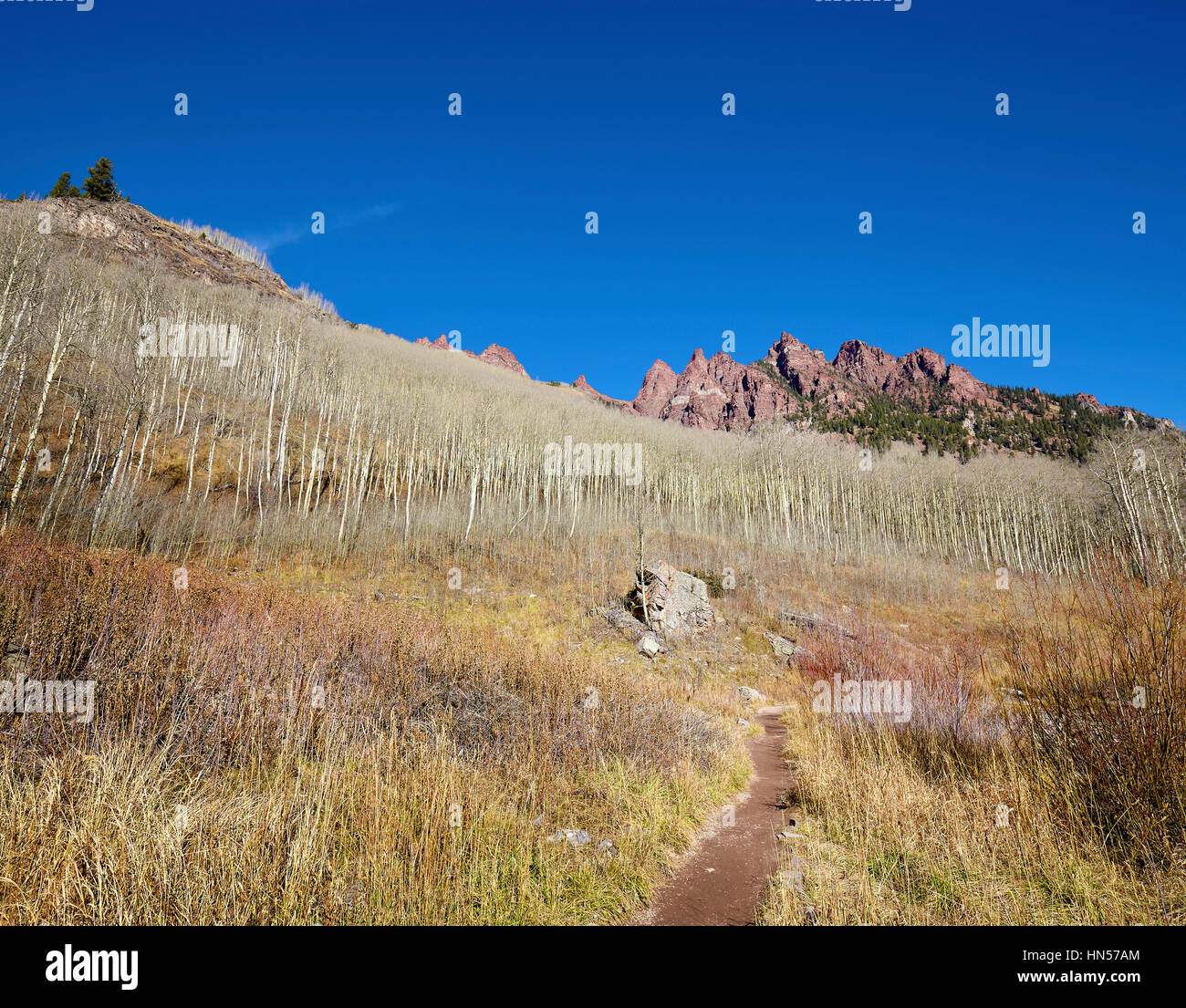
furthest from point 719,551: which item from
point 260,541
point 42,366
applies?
point 42,366

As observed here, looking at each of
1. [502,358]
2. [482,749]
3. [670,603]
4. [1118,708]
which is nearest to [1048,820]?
[1118,708]

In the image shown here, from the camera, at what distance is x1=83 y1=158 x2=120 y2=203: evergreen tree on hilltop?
194ft

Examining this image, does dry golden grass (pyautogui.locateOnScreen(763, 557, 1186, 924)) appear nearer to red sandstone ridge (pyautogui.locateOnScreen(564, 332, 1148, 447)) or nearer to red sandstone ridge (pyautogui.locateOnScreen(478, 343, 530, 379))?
red sandstone ridge (pyautogui.locateOnScreen(564, 332, 1148, 447))

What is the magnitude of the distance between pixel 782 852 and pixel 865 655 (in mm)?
10243

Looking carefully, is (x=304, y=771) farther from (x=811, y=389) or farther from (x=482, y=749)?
(x=811, y=389)

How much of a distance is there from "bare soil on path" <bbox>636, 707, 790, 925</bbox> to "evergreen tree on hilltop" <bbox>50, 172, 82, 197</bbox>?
90960mm

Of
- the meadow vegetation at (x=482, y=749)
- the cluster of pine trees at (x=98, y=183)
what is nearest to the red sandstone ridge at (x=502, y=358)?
the cluster of pine trees at (x=98, y=183)

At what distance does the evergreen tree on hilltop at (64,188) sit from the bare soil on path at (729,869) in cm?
9096

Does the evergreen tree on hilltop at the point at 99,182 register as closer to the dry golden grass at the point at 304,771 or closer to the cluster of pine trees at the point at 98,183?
the cluster of pine trees at the point at 98,183

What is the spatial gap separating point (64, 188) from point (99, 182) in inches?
142

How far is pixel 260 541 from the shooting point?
2414cm

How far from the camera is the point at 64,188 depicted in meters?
58.0
